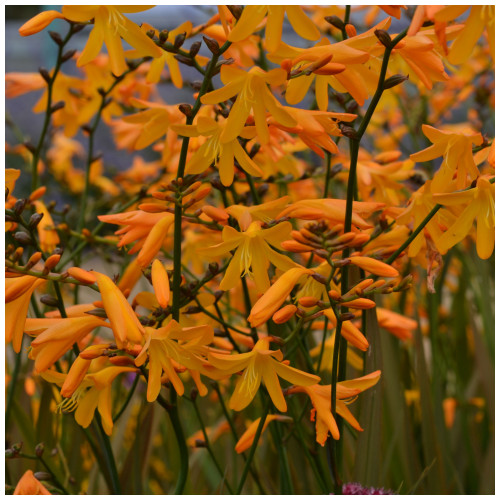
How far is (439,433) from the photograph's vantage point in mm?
1151

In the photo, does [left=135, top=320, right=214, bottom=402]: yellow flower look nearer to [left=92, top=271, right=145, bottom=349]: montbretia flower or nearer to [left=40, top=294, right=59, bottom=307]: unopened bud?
[left=92, top=271, right=145, bottom=349]: montbretia flower

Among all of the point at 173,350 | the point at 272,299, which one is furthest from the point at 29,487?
the point at 272,299

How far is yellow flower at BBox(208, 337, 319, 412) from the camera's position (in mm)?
642

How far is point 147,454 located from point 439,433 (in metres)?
0.49

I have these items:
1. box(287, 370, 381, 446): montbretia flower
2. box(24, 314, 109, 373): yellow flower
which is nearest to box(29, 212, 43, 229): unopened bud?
box(24, 314, 109, 373): yellow flower

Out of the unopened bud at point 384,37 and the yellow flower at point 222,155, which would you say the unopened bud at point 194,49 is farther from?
the unopened bud at point 384,37

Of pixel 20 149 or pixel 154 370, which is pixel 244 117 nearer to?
pixel 154 370

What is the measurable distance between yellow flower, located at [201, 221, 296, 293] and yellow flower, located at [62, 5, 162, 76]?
0.65 feet

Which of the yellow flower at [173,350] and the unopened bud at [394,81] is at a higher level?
the unopened bud at [394,81]

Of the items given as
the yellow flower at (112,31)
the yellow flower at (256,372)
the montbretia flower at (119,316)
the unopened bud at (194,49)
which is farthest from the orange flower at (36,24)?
the yellow flower at (256,372)

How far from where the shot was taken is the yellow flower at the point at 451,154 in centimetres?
69

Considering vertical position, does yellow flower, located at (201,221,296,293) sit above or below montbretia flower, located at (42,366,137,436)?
above

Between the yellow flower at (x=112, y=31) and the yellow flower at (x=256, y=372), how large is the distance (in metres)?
0.30

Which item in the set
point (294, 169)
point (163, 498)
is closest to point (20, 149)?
point (294, 169)
